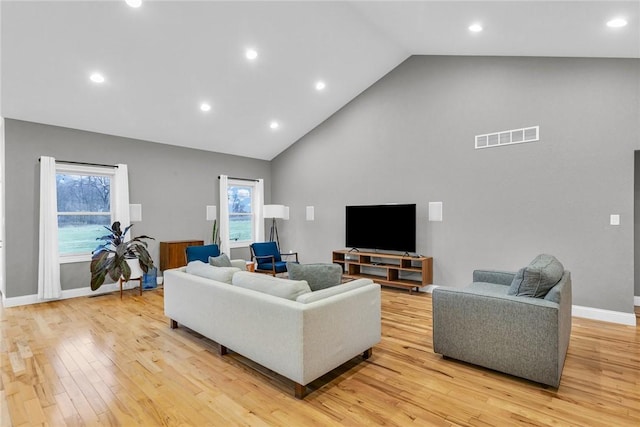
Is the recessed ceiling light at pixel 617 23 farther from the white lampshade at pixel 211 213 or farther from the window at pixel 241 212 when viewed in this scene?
the white lampshade at pixel 211 213

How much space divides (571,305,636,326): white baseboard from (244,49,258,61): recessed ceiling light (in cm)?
553

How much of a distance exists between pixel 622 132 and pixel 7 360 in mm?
7075

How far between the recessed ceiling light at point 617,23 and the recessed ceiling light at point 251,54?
4.05m

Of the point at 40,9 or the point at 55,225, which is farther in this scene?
the point at 55,225

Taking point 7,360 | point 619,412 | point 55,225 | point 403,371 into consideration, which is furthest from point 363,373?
point 55,225

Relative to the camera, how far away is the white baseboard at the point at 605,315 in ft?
12.5

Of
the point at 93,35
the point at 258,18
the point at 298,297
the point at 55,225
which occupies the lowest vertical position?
the point at 298,297

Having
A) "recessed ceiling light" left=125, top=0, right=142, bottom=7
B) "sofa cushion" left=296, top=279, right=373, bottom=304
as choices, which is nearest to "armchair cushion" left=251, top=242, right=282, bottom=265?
"sofa cushion" left=296, top=279, right=373, bottom=304

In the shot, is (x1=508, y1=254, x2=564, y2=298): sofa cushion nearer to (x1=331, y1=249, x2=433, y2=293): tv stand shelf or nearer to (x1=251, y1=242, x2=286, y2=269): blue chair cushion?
(x1=331, y1=249, x2=433, y2=293): tv stand shelf

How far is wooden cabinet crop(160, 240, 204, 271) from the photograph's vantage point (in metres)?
6.00

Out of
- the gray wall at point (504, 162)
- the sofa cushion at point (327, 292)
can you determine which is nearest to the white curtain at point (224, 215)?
the gray wall at point (504, 162)

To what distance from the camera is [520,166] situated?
4.54m

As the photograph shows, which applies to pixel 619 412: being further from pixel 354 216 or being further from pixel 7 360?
pixel 7 360

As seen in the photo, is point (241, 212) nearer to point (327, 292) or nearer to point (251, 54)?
point (251, 54)
